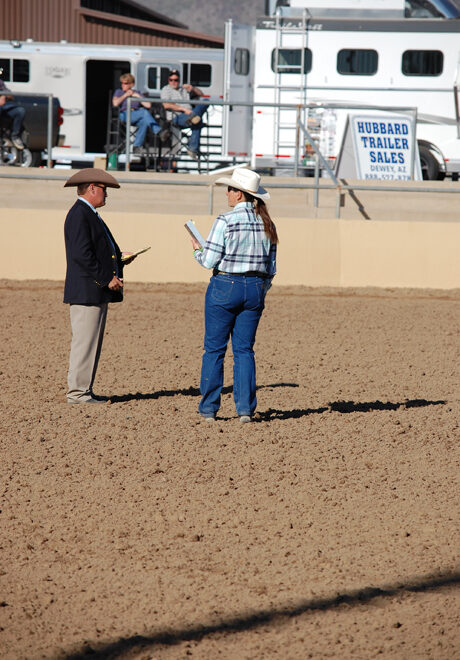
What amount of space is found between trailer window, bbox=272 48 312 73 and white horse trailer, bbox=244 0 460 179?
0.02 meters

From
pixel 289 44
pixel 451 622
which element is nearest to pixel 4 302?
pixel 289 44

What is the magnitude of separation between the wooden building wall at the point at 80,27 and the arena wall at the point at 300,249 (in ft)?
49.2

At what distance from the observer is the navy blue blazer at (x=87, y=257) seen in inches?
270

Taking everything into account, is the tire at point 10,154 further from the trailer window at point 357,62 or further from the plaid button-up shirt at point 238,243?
the plaid button-up shirt at point 238,243

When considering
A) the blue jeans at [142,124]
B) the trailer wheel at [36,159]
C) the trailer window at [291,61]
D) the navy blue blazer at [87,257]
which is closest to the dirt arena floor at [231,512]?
the navy blue blazer at [87,257]

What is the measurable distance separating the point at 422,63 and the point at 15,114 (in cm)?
781

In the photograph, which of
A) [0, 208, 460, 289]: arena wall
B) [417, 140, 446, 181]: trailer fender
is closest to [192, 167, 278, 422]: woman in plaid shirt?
[0, 208, 460, 289]: arena wall

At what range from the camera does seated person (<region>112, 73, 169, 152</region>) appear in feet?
53.1

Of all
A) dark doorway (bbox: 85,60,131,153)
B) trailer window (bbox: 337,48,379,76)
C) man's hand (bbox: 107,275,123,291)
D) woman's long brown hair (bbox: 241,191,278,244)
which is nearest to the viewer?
woman's long brown hair (bbox: 241,191,278,244)

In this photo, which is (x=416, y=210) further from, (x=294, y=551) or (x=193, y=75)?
(x=294, y=551)

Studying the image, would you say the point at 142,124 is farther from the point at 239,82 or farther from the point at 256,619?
the point at 256,619

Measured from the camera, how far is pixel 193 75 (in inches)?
826

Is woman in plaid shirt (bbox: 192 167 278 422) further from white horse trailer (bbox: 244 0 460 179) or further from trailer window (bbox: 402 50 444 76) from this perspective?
trailer window (bbox: 402 50 444 76)

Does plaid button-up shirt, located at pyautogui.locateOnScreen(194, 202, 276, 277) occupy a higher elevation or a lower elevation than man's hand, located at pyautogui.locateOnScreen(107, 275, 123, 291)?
higher
